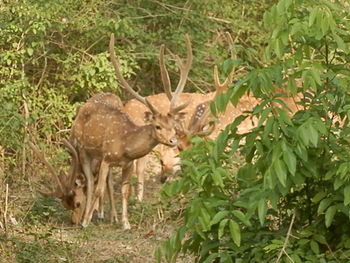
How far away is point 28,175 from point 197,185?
6.49 meters

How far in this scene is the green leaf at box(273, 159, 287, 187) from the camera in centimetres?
581

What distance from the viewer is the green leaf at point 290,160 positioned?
5.84 meters

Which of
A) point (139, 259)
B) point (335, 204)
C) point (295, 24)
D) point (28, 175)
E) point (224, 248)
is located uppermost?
point (295, 24)

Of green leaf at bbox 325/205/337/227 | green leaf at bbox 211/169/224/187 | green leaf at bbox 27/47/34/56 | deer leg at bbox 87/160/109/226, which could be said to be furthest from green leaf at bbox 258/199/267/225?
green leaf at bbox 27/47/34/56

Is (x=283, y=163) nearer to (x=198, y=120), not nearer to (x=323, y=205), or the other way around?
(x=323, y=205)

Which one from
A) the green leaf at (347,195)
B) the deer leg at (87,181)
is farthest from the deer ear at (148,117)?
the green leaf at (347,195)

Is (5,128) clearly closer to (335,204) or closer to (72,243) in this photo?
(72,243)

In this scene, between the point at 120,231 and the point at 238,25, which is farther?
the point at 238,25

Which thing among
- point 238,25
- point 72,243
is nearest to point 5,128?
point 72,243

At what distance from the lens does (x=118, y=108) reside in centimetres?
1152

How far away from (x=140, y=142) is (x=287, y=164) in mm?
5154

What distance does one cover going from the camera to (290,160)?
5863 mm

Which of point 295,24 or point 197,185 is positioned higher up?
point 295,24

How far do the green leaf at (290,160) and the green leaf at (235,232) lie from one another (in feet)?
1.58
